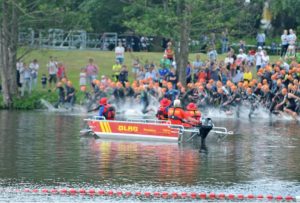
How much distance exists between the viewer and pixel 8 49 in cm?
5675

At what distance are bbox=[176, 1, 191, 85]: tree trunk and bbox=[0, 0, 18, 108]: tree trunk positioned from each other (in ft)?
29.2

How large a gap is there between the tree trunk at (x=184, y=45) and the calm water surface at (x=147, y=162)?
35.1 feet

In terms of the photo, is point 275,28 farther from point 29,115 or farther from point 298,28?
point 29,115

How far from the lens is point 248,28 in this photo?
2456 inches

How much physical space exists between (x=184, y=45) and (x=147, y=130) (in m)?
17.4

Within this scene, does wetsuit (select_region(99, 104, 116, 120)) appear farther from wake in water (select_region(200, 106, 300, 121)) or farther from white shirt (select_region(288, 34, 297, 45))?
white shirt (select_region(288, 34, 297, 45))

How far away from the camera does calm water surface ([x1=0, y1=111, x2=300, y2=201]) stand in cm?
2956

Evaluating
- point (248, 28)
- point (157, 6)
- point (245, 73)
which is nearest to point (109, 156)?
point (245, 73)

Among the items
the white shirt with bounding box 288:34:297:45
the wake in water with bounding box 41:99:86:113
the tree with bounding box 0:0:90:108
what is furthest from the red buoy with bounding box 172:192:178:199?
the white shirt with bounding box 288:34:297:45

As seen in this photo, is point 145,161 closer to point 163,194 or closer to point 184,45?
point 163,194

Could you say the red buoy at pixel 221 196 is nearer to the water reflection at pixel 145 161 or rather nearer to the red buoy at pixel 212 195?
the red buoy at pixel 212 195

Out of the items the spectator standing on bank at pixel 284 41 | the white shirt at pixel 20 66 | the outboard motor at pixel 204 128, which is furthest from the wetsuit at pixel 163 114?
the white shirt at pixel 20 66

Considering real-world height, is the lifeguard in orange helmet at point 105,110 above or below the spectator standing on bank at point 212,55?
below

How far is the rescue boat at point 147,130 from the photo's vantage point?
129 feet
